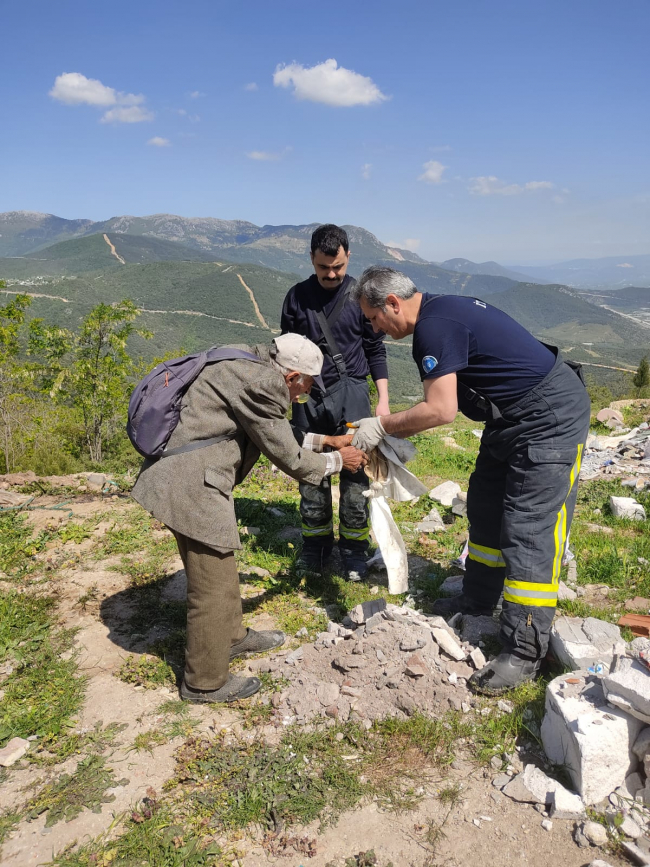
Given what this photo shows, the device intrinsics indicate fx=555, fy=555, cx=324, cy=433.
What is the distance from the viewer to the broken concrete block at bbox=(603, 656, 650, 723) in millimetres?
2262

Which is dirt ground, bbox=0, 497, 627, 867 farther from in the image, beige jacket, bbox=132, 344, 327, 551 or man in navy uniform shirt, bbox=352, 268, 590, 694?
beige jacket, bbox=132, 344, 327, 551

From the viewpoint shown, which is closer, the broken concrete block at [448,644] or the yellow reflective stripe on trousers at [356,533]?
the broken concrete block at [448,644]

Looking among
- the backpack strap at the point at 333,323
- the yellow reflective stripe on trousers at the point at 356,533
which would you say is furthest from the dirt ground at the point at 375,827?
the backpack strap at the point at 333,323

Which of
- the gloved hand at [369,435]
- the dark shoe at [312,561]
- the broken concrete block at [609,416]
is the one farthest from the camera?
the broken concrete block at [609,416]

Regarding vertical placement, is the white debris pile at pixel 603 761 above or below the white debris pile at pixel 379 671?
above

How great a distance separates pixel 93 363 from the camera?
1390 cm

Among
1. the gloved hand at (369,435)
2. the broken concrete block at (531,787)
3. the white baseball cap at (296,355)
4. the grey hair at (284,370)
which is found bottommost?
the broken concrete block at (531,787)

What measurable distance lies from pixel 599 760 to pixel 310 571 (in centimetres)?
262

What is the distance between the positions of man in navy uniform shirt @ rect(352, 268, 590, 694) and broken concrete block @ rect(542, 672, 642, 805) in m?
0.52

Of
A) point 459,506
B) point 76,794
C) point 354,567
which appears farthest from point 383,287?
point 459,506

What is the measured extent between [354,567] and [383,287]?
2405mm

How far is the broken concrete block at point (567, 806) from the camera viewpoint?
2.26 meters

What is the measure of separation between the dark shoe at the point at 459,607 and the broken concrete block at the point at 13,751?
257cm

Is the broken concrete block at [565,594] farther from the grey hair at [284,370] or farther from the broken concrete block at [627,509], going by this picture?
the grey hair at [284,370]
